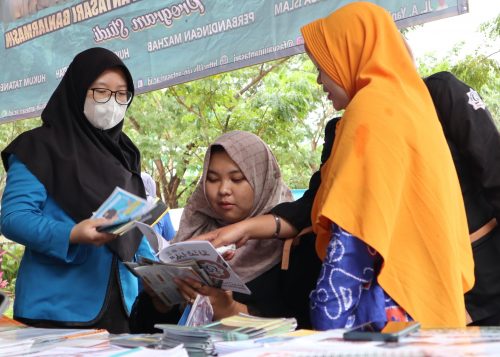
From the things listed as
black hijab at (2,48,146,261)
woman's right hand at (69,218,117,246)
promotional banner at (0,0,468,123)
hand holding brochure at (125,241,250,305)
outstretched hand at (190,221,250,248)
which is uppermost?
promotional banner at (0,0,468,123)

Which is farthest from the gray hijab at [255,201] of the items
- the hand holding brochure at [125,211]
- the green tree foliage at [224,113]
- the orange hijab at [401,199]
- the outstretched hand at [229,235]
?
the green tree foliage at [224,113]

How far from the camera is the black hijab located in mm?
2547

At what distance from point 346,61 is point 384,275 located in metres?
0.62

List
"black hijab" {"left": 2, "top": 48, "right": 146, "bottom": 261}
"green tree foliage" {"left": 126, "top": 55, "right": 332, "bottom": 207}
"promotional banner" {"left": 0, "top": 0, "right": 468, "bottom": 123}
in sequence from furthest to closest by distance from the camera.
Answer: "green tree foliage" {"left": 126, "top": 55, "right": 332, "bottom": 207} < "promotional banner" {"left": 0, "top": 0, "right": 468, "bottom": 123} < "black hijab" {"left": 2, "top": 48, "right": 146, "bottom": 261}

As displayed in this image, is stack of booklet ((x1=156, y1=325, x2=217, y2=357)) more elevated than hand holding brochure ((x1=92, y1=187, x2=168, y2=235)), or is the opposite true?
hand holding brochure ((x1=92, y1=187, x2=168, y2=235))

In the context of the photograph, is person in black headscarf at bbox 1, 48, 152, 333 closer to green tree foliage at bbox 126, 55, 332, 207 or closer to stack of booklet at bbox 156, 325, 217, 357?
stack of booklet at bbox 156, 325, 217, 357

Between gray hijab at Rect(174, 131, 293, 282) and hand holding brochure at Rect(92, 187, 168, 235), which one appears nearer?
hand holding brochure at Rect(92, 187, 168, 235)

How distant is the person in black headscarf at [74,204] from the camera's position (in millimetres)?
2426

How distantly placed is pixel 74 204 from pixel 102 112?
1.26 feet

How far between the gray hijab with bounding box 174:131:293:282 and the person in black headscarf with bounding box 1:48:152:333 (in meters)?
0.29

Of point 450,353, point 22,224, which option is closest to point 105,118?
point 22,224

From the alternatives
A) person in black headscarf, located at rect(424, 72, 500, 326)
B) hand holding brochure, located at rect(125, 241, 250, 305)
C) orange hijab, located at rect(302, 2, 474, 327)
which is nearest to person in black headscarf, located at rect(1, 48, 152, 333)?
hand holding brochure, located at rect(125, 241, 250, 305)

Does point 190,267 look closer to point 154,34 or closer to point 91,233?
point 91,233

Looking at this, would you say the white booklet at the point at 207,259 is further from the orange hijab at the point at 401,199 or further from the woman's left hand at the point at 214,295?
the orange hijab at the point at 401,199
